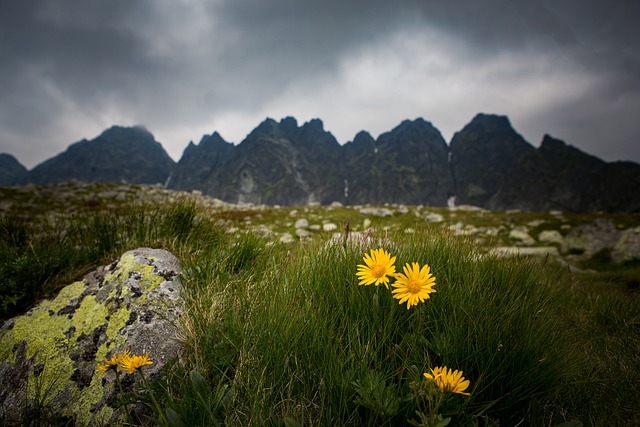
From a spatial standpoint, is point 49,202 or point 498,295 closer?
point 498,295

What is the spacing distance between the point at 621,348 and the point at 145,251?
5619 mm

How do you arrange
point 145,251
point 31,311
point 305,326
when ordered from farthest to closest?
1. point 145,251
2. point 31,311
3. point 305,326

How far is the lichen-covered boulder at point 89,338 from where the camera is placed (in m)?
2.41

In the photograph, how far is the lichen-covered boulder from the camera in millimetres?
2408

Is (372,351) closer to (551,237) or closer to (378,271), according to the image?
(378,271)

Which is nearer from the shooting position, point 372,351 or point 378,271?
point 372,351

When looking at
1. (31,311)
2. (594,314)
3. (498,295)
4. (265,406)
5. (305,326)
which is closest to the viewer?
(265,406)

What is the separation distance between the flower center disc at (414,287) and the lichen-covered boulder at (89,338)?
2.07 m

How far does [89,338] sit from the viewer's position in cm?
286

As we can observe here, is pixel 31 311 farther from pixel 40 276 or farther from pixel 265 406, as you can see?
pixel 265 406

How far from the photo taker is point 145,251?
12.2 ft

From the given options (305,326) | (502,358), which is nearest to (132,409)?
(305,326)

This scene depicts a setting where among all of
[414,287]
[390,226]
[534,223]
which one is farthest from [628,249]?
[414,287]

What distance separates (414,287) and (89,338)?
3.15 m
